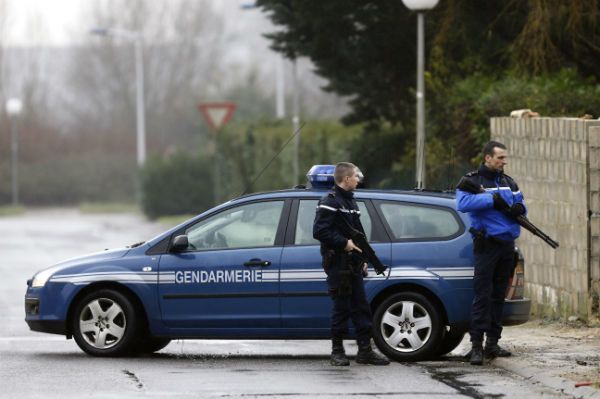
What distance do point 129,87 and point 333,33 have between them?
5386 centimetres

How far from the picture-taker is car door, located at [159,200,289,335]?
12180 millimetres

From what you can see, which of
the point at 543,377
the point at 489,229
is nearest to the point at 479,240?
the point at 489,229

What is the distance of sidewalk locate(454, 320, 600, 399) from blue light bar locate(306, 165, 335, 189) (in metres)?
2.00

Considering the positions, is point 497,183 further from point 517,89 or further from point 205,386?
point 517,89

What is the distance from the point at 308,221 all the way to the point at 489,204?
5.32 ft

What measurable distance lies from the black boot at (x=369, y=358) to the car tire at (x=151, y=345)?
77.1 inches

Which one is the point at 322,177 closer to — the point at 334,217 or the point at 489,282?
the point at 334,217

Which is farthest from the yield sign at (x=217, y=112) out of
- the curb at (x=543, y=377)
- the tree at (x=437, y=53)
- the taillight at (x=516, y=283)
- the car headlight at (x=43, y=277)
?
the curb at (x=543, y=377)

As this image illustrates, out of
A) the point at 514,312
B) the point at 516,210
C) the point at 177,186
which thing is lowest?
the point at 514,312

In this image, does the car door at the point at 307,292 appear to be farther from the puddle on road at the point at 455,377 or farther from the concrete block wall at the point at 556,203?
the concrete block wall at the point at 556,203

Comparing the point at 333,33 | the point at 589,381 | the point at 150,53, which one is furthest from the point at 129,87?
the point at 589,381

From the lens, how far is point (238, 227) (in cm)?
1245

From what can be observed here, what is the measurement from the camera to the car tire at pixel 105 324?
1245cm

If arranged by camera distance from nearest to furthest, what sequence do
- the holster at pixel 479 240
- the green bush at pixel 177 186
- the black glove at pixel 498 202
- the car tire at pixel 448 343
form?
the black glove at pixel 498 202
the holster at pixel 479 240
the car tire at pixel 448 343
the green bush at pixel 177 186
